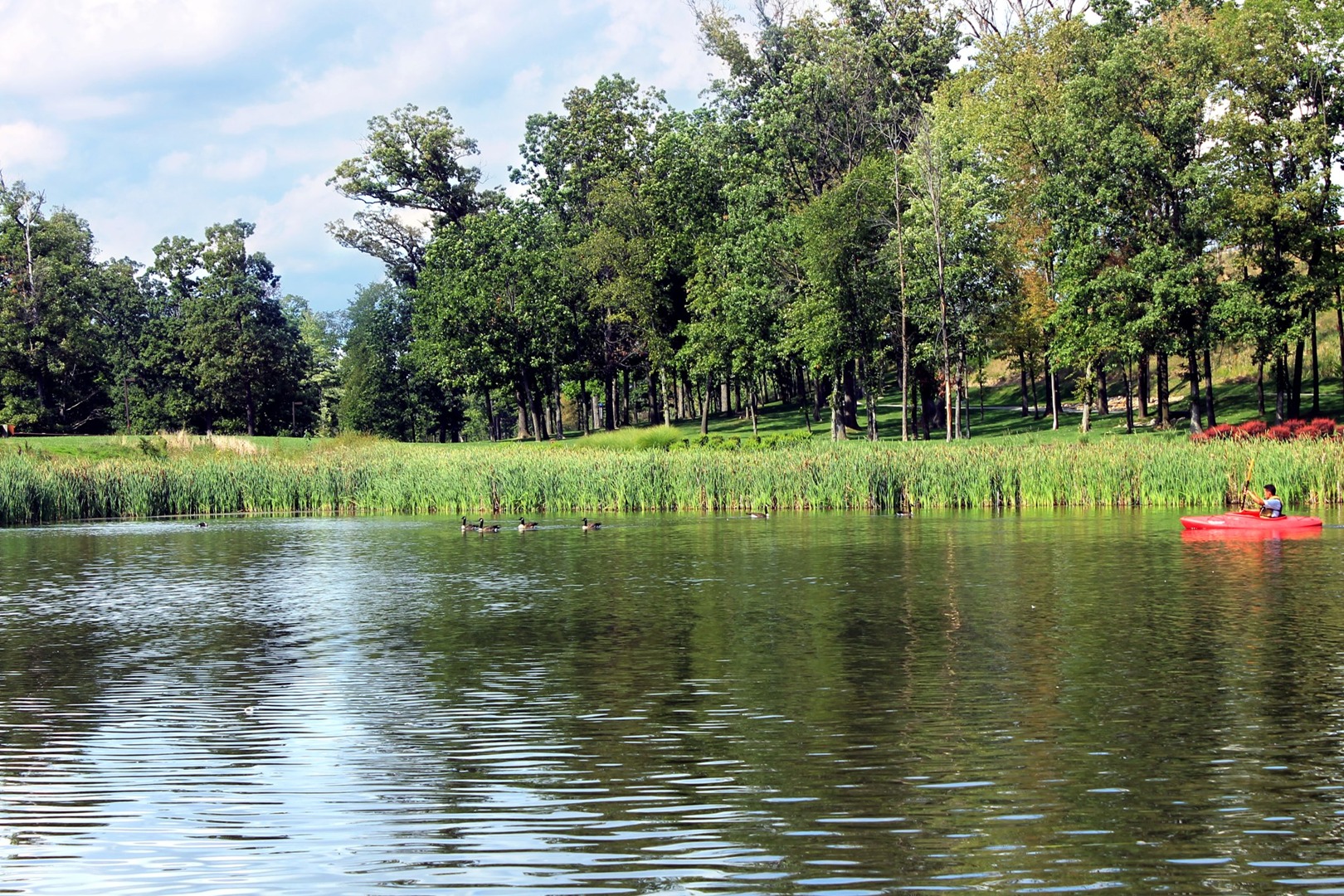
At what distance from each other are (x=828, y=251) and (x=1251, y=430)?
20208 mm

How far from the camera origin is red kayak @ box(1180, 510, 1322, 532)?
28828mm

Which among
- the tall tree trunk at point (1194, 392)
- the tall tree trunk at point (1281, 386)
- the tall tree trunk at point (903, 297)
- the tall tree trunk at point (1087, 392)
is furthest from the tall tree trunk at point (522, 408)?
the tall tree trunk at point (1281, 386)

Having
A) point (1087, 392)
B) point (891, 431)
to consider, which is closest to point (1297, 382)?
point (1087, 392)

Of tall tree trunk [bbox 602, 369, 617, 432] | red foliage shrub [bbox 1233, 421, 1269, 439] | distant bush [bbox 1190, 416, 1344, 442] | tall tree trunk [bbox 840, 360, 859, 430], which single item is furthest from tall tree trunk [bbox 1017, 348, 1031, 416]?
tall tree trunk [bbox 602, 369, 617, 432]

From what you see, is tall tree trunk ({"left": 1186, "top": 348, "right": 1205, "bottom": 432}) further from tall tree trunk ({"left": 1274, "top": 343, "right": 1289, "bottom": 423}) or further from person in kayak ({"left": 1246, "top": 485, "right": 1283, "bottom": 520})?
person in kayak ({"left": 1246, "top": 485, "right": 1283, "bottom": 520})

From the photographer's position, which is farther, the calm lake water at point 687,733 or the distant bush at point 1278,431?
the distant bush at point 1278,431

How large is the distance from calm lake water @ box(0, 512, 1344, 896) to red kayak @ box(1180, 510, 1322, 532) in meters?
4.53

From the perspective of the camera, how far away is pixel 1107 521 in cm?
3303

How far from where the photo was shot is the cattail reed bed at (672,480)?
37094 millimetres

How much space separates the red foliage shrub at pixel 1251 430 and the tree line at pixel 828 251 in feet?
9.46

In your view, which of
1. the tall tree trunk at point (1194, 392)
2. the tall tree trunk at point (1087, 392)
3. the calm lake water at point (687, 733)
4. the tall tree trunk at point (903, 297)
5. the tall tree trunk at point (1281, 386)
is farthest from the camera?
the tall tree trunk at point (903, 297)

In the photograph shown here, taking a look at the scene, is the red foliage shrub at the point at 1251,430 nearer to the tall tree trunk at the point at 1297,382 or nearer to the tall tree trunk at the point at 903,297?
the tall tree trunk at the point at 1297,382

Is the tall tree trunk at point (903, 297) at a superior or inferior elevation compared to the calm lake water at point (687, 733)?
superior

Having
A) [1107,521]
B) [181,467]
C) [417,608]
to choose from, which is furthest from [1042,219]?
[417,608]
